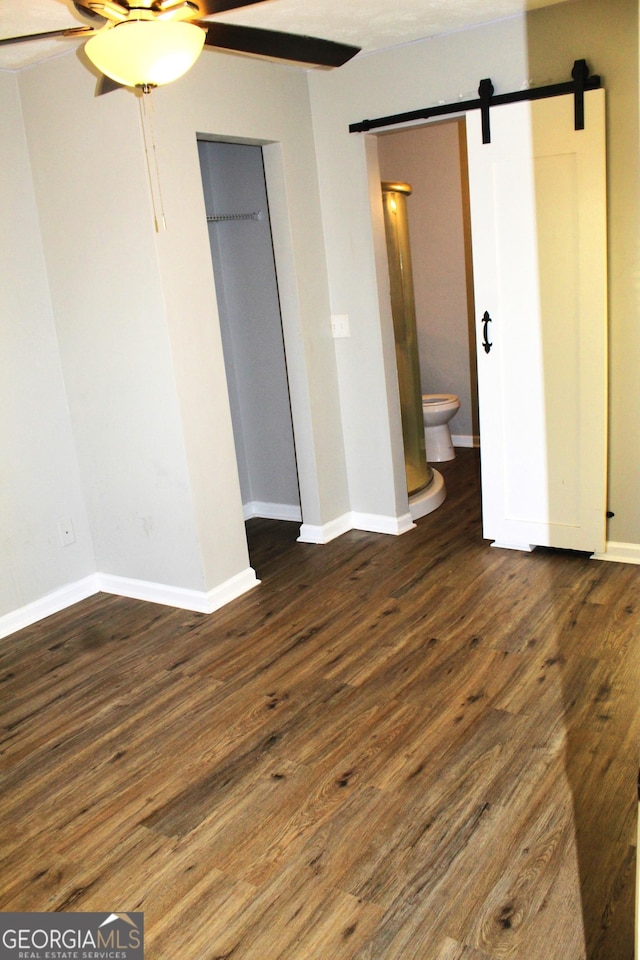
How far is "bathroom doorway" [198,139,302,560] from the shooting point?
471 centimetres

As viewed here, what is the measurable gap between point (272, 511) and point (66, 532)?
1.45 metres

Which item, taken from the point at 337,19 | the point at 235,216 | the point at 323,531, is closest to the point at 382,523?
the point at 323,531

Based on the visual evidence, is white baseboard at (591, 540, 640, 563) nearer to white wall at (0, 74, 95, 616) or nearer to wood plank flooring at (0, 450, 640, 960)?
wood plank flooring at (0, 450, 640, 960)

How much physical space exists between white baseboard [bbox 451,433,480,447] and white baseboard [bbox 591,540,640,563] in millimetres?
2512

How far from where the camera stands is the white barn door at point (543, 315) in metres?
3.54

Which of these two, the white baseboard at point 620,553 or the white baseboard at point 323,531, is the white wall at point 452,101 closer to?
the white baseboard at point 620,553

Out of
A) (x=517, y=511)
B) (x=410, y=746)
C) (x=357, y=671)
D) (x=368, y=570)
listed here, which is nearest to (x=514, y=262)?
(x=517, y=511)

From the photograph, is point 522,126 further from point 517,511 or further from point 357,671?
point 357,671

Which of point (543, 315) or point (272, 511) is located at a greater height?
point (543, 315)

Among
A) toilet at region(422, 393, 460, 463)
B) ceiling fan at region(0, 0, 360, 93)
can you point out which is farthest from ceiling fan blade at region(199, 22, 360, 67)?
toilet at region(422, 393, 460, 463)

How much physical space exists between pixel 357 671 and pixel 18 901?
1.41 meters

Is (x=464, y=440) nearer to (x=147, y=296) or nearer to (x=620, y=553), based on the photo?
(x=620, y=553)

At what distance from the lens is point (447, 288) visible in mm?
6227

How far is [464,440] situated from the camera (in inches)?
252
